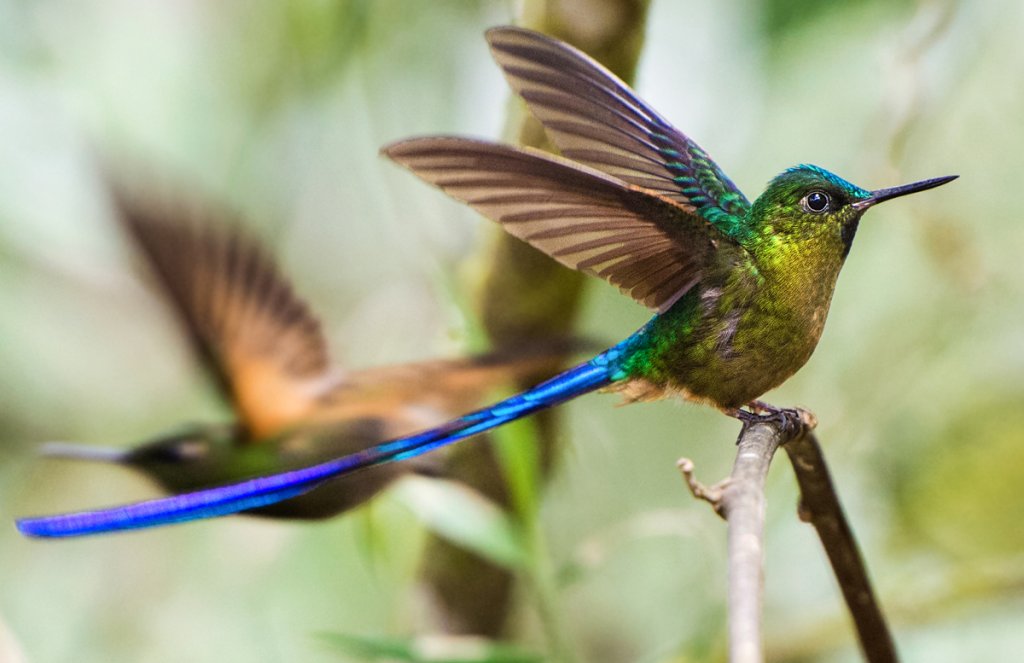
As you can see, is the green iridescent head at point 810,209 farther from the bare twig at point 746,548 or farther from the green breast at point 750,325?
the bare twig at point 746,548

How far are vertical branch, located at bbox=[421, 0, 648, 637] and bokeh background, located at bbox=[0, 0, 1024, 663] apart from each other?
7 centimetres

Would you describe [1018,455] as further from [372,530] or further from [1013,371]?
[372,530]

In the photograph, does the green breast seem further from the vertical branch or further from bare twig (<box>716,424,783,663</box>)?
the vertical branch

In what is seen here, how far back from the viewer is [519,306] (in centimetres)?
172

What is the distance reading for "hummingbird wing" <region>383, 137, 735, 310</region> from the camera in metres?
0.79

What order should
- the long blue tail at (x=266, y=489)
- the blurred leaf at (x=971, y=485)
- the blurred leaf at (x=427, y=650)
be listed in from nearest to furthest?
the long blue tail at (x=266, y=489), the blurred leaf at (x=427, y=650), the blurred leaf at (x=971, y=485)

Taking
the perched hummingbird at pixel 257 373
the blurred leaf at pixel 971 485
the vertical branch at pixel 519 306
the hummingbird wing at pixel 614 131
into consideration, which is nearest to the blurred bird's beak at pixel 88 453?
the perched hummingbird at pixel 257 373

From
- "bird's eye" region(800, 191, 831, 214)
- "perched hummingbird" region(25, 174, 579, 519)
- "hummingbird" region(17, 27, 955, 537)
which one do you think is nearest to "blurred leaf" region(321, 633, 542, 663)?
"perched hummingbird" region(25, 174, 579, 519)

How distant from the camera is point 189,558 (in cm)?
236

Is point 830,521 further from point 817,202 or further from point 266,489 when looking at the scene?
point 266,489

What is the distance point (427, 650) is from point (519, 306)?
520 mm

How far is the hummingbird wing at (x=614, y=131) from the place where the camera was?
34.0 inches

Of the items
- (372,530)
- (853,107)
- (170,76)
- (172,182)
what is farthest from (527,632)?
(170,76)

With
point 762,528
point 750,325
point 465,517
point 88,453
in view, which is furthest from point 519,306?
point 762,528
